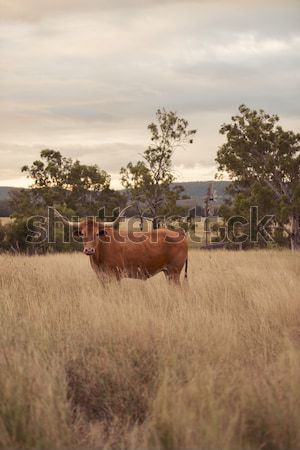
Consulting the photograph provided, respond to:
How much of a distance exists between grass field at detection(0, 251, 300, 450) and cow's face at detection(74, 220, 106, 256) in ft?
7.49

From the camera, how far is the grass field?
3.96m

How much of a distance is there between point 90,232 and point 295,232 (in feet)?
62.1

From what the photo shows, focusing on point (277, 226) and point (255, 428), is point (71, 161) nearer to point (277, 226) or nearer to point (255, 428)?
point (277, 226)

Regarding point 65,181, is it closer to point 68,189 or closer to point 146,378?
point 68,189

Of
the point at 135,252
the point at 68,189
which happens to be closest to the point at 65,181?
the point at 68,189

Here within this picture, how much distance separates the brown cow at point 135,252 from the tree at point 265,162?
54.5 ft

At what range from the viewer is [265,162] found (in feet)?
91.4

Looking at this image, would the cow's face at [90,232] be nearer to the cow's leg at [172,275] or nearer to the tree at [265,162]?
the cow's leg at [172,275]

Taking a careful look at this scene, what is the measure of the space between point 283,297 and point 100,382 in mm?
4343

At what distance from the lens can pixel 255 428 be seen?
4.11 m

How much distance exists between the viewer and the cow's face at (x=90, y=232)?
10047mm

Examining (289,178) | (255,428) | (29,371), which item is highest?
(289,178)

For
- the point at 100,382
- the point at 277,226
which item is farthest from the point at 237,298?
the point at 277,226

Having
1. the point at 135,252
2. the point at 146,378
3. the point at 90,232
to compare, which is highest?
the point at 90,232
